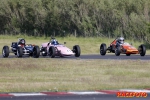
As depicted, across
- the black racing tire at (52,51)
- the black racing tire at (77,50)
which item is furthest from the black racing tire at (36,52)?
the black racing tire at (77,50)

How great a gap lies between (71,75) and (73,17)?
51.1 metres

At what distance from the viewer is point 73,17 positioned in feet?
246

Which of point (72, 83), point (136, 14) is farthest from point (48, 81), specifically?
point (136, 14)

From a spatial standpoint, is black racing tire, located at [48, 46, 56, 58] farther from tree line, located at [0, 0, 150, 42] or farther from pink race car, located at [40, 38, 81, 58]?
tree line, located at [0, 0, 150, 42]

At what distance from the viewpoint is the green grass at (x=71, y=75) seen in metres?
19.7

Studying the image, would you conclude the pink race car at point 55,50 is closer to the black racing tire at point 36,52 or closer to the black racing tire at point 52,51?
the black racing tire at point 52,51

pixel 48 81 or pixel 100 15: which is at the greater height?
pixel 100 15

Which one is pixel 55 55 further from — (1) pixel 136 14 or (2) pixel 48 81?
(1) pixel 136 14

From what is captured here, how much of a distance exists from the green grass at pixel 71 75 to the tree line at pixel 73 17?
127ft

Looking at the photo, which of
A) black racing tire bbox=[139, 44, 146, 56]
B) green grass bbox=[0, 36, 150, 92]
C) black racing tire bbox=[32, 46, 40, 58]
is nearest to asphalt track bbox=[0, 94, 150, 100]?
green grass bbox=[0, 36, 150, 92]

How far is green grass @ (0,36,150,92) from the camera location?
774 inches

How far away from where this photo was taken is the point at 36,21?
77.1 m

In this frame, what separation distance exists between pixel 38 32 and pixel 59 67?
162ft

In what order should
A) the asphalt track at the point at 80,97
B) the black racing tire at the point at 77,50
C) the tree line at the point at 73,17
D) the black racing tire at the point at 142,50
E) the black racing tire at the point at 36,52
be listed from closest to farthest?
the asphalt track at the point at 80,97 → the black racing tire at the point at 36,52 → the black racing tire at the point at 77,50 → the black racing tire at the point at 142,50 → the tree line at the point at 73,17
